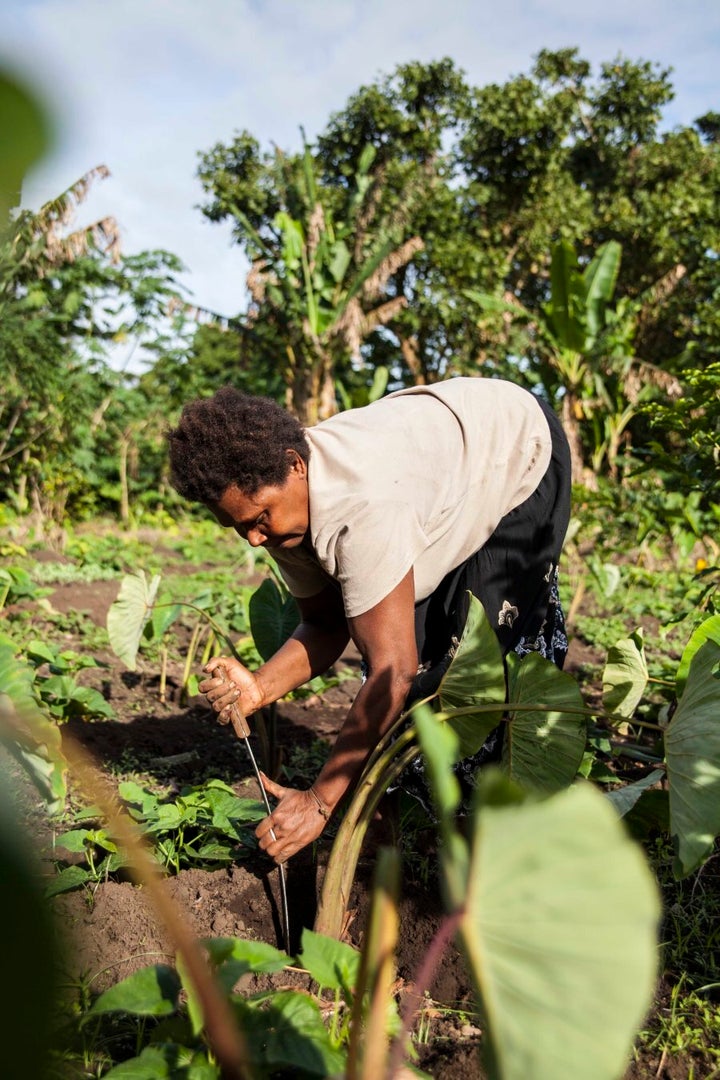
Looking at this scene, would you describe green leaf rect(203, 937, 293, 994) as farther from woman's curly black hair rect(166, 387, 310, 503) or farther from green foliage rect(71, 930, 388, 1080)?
woman's curly black hair rect(166, 387, 310, 503)

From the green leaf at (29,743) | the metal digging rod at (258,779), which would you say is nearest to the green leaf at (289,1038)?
the green leaf at (29,743)

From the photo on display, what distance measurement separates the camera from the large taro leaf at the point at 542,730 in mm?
1663

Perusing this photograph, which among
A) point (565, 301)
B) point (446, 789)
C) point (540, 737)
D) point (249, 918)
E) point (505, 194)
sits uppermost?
point (505, 194)

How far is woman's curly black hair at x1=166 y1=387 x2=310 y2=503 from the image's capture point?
70.4 inches

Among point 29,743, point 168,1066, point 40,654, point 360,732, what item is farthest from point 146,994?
point 40,654

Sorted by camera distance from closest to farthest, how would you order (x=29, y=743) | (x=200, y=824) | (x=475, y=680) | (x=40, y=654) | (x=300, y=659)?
(x=29, y=743), (x=475, y=680), (x=200, y=824), (x=300, y=659), (x=40, y=654)

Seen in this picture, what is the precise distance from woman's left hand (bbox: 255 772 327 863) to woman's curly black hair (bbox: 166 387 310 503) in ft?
2.08

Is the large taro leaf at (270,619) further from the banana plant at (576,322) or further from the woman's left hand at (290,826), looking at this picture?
the banana plant at (576,322)

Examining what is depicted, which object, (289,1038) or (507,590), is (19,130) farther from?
(507,590)

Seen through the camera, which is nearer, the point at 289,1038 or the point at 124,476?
the point at 289,1038

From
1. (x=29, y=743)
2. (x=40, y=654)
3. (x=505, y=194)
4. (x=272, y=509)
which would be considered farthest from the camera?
(x=505, y=194)

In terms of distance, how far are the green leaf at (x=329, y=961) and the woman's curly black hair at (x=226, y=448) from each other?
932mm

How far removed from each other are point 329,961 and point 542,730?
0.76m

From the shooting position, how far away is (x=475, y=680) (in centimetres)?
163
